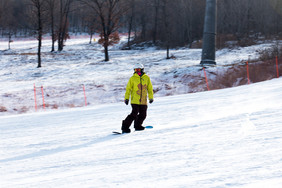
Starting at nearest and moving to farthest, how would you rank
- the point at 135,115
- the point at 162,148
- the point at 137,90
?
the point at 162,148 → the point at 137,90 → the point at 135,115

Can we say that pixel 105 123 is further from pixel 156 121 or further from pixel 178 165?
pixel 178 165

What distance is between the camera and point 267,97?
10438 millimetres

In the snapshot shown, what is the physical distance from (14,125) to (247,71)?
41.3 feet

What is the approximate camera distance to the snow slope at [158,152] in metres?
4.09

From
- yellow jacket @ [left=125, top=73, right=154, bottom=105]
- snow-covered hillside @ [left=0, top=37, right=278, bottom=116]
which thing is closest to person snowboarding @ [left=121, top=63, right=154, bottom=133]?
yellow jacket @ [left=125, top=73, right=154, bottom=105]

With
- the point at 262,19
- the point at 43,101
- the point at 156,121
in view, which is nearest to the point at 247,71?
the point at 156,121

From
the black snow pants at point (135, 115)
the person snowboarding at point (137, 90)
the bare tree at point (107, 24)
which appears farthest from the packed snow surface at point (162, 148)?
the bare tree at point (107, 24)

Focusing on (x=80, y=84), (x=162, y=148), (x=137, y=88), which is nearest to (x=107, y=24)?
(x=80, y=84)

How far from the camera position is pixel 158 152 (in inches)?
211

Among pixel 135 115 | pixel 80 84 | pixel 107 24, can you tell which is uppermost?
pixel 107 24

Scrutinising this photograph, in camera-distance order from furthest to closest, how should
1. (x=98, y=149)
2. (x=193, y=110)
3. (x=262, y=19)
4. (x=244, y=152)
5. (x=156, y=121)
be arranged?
1. (x=262, y=19)
2. (x=193, y=110)
3. (x=156, y=121)
4. (x=98, y=149)
5. (x=244, y=152)

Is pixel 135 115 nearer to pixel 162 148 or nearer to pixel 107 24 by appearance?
pixel 162 148

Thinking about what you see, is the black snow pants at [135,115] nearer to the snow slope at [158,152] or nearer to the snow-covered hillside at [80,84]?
the snow slope at [158,152]

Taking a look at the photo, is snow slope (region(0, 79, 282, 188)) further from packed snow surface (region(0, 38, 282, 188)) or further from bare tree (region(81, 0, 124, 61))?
bare tree (region(81, 0, 124, 61))
